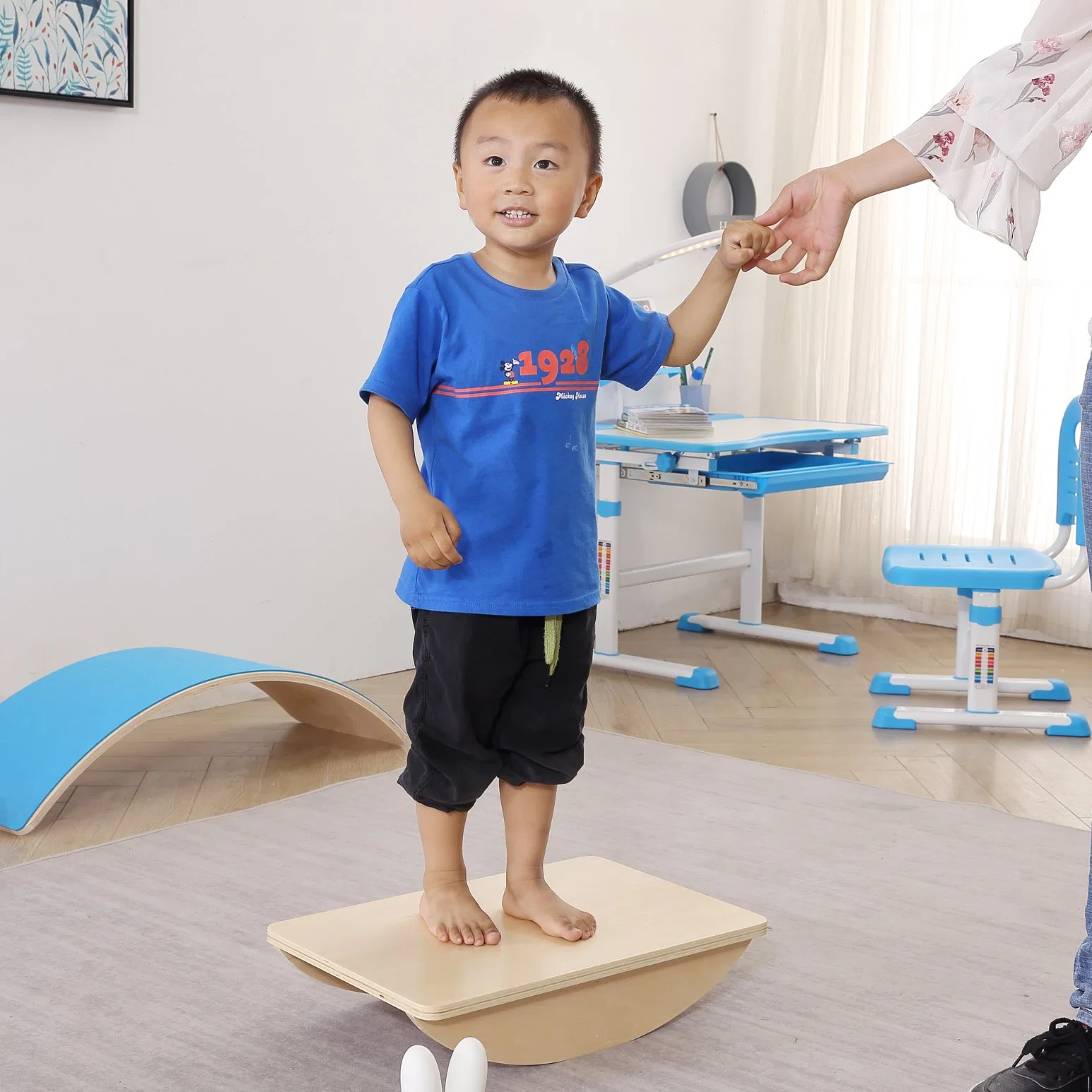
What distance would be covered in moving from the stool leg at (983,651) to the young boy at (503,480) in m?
1.79

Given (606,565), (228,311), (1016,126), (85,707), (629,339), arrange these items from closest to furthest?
(1016,126) → (629,339) → (85,707) → (228,311) → (606,565)

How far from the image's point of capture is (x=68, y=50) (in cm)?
294

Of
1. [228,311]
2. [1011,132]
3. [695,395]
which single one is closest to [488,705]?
[1011,132]

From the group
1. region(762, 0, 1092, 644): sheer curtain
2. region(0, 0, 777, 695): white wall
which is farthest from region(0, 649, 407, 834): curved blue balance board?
region(762, 0, 1092, 644): sheer curtain

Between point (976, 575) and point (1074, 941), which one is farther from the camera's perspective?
point (976, 575)

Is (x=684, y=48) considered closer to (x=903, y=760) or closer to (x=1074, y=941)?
(x=903, y=760)

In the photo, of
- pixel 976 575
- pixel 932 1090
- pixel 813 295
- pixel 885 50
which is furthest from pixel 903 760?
pixel 885 50

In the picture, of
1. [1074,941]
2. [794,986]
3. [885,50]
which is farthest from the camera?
[885,50]

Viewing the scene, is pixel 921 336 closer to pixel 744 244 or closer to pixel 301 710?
pixel 301 710

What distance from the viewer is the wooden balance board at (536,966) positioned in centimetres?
158

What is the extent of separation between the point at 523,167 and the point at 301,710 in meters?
1.86

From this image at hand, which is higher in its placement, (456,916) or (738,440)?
(738,440)

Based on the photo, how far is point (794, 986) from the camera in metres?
1.88

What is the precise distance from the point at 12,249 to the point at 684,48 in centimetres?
226
